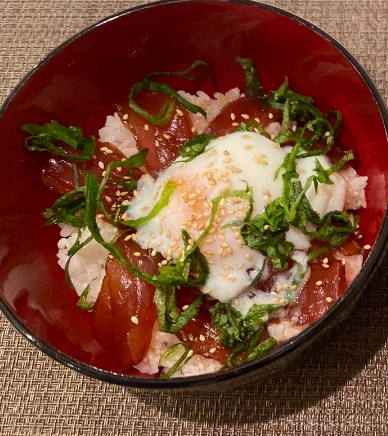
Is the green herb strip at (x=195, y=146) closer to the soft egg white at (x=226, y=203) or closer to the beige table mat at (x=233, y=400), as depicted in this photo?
the soft egg white at (x=226, y=203)

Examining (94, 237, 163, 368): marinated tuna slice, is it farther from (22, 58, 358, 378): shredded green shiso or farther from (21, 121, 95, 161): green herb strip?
(21, 121, 95, 161): green herb strip

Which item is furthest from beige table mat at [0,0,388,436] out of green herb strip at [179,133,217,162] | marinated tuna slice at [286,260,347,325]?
green herb strip at [179,133,217,162]

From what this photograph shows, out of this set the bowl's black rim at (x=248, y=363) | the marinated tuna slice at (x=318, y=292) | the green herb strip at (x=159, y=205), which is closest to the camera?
the bowl's black rim at (x=248, y=363)

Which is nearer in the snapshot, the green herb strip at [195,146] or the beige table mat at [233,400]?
the beige table mat at [233,400]

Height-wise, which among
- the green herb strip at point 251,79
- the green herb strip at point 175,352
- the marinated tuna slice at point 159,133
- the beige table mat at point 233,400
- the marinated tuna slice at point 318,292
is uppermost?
the green herb strip at point 251,79

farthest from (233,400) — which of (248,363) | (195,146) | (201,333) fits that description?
(195,146)

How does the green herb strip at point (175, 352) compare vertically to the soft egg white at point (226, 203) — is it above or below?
below

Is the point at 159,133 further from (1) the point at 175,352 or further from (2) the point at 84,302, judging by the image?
(1) the point at 175,352

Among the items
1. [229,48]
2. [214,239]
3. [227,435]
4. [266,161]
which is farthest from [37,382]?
[229,48]

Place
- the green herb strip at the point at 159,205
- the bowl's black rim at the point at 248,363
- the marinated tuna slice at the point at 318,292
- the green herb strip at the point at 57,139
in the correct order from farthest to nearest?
the green herb strip at the point at 57,139 → the green herb strip at the point at 159,205 → the marinated tuna slice at the point at 318,292 → the bowl's black rim at the point at 248,363

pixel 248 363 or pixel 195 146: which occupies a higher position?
pixel 195 146

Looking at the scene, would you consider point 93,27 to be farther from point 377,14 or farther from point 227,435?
point 227,435

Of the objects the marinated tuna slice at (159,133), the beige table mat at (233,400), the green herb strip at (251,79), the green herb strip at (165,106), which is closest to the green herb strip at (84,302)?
the beige table mat at (233,400)
